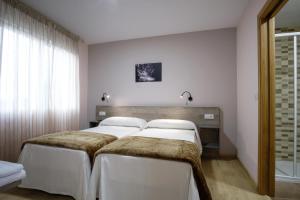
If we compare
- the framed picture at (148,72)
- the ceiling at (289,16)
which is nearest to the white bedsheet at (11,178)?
the framed picture at (148,72)

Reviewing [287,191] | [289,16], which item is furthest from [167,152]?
[289,16]

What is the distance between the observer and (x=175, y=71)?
333 cm

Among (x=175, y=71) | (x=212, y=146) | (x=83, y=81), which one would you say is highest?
(x=175, y=71)

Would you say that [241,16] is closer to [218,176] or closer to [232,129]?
[232,129]

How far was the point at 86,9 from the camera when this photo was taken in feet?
8.09

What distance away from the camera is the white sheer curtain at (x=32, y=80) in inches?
86.1

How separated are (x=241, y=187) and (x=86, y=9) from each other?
3.30 m

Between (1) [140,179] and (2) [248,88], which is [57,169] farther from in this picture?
(2) [248,88]

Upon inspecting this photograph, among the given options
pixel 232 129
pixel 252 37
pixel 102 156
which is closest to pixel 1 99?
pixel 102 156

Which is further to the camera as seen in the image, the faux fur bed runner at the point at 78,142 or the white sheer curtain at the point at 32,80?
the white sheer curtain at the point at 32,80

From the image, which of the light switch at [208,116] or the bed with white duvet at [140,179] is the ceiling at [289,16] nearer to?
the light switch at [208,116]

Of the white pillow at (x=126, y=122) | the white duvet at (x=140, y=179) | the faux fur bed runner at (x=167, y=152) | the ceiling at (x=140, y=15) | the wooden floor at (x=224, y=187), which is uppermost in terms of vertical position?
the ceiling at (x=140, y=15)

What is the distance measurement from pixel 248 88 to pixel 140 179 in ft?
6.53

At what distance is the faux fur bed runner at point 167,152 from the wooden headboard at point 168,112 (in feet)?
4.75
